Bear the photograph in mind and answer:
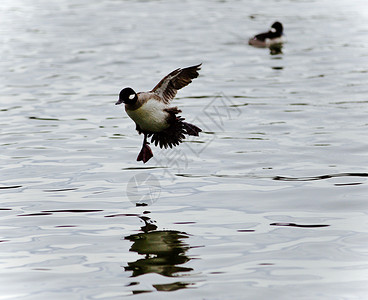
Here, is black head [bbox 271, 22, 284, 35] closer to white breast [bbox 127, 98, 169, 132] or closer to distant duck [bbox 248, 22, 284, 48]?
distant duck [bbox 248, 22, 284, 48]

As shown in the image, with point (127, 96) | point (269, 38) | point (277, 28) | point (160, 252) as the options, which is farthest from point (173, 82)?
point (277, 28)

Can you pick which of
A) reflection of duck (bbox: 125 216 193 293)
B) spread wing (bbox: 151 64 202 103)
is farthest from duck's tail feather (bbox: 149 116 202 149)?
reflection of duck (bbox: 125 216 193 293)

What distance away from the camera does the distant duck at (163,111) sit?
783cm

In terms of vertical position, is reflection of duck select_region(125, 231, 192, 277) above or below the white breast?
below

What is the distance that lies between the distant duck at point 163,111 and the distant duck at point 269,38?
41.6 feet

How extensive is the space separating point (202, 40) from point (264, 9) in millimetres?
7536

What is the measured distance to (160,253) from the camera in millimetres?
7164

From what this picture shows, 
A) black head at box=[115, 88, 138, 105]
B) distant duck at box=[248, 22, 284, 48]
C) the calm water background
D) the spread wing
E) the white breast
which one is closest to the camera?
the calm water background

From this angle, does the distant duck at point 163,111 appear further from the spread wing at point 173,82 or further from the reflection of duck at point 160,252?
the reflection of duck at point 160,252

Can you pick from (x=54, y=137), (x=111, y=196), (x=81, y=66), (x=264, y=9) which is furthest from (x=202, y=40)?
(x=111, y=196)

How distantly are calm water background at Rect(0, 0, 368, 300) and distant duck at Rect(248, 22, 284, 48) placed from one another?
722 millimetres

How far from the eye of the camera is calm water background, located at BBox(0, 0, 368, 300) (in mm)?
6652

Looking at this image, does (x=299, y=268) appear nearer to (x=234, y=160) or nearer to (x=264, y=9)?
(x=234, y=160)

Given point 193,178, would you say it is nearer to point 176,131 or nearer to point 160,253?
point 176,131
